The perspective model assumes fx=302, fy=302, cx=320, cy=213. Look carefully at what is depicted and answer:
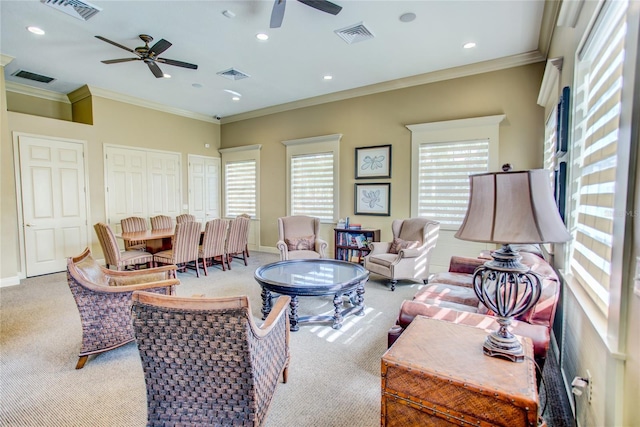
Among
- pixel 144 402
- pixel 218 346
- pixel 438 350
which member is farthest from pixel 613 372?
pixel 144 402

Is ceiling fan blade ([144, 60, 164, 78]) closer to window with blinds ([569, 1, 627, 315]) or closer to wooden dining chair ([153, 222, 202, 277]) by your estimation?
wooden dining chair ([153, 222, 202, 277])

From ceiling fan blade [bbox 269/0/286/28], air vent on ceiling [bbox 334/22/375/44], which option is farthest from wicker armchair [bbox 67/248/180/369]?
air vent on ceiling [bbox 334/22/375/44]

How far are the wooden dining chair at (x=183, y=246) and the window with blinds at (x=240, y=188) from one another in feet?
8.59

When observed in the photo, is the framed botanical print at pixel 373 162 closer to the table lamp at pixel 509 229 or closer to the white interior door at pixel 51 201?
the table lamp at pixel 509 229

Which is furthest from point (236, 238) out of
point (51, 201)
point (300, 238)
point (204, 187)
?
point (51, 201)

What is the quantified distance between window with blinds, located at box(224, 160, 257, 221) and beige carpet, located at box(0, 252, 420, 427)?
424 cm

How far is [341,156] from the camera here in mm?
6059

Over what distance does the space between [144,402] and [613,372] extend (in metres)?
2.53

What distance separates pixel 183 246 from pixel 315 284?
9.19 ft

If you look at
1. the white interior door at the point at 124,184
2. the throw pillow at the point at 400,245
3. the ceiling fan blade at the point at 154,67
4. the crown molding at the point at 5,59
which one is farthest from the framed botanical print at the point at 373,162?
the crown molding at the point at 5,59

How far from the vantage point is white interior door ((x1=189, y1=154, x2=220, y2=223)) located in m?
7.39

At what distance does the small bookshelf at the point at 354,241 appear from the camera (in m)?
5.43

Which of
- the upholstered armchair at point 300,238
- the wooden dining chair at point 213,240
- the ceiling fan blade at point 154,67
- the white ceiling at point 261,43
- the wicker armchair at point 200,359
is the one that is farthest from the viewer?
the wooden dining chair at point 213,240

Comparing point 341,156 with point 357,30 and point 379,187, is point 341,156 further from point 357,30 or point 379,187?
point 357,30
